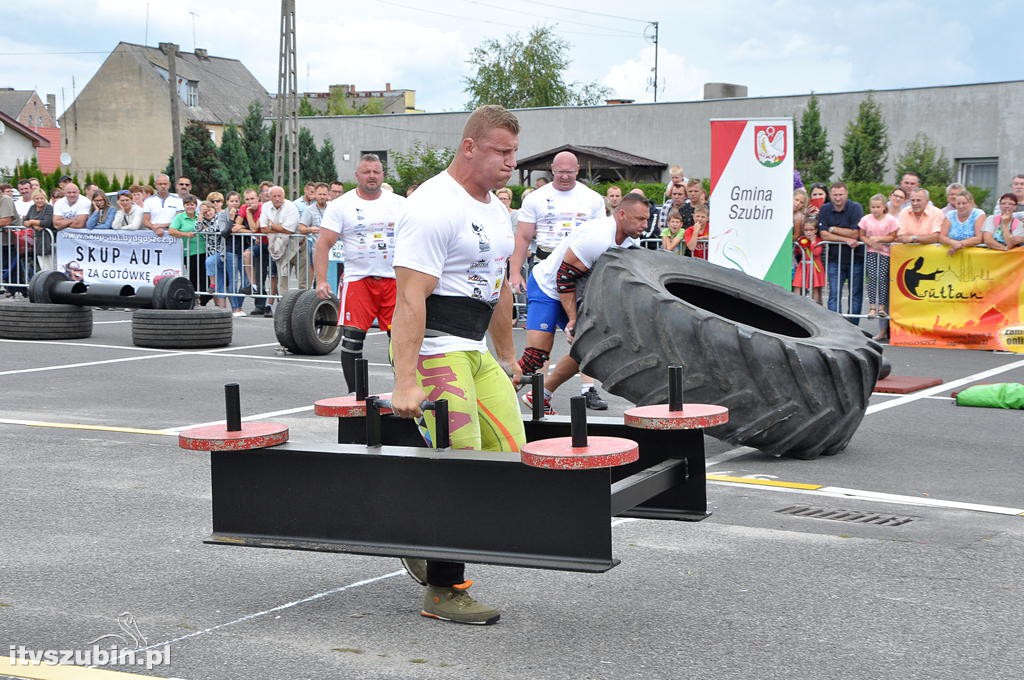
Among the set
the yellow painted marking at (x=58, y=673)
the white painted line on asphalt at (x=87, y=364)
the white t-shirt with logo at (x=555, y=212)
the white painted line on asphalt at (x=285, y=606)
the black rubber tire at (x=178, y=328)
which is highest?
the white t-shirt with logo at (x=555, y=212)

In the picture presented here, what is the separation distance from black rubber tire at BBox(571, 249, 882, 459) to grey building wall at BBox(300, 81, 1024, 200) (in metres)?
40.3

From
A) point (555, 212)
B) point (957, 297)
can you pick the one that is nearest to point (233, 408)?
point (555, 212)

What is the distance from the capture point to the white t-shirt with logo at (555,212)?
35.5ft

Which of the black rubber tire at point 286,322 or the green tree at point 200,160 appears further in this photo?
the green tree at point 200,160

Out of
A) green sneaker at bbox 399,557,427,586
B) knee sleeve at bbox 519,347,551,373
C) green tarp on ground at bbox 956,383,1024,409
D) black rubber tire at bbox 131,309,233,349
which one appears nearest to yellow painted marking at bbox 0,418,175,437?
knee sleeve at bbox 519,347,551,373

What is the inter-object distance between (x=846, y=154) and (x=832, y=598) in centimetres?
4140

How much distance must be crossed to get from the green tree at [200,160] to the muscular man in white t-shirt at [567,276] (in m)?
53.8

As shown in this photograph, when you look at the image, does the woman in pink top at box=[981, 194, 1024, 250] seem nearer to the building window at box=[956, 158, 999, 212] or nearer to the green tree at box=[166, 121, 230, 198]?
the building window at box=[956, 158, 999, 212]

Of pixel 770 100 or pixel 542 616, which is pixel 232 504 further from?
pixel 770 100

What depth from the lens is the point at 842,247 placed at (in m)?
15.6

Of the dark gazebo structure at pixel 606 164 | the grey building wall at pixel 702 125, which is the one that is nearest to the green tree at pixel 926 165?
the grey building wall at pixel 702 125

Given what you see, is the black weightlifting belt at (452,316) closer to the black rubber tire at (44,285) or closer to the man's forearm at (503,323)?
the man's forearm at (503,323)

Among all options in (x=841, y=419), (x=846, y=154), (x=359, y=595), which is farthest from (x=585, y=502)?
(x=846, y=154)

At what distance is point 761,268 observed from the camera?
12.7 m
